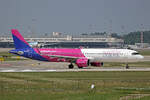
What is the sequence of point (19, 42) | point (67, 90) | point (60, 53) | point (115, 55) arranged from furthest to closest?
1. point (19, 42)
2. point (60, 53)
3. point (115, 55)
4. point (67, 90)

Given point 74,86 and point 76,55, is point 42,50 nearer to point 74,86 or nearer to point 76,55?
point 76,55

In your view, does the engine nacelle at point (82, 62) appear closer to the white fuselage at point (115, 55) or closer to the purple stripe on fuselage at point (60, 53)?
the purple stripe on fuselage at point (60, 53)

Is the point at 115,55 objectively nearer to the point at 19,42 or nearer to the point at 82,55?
the point at 82,55

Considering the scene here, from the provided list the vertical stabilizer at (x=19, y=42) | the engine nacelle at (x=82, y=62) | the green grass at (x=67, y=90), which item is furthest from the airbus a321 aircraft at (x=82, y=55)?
the green grass at (x=67, y=90)

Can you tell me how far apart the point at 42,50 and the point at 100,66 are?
1289cm

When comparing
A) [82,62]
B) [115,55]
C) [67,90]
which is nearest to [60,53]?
[82,62]

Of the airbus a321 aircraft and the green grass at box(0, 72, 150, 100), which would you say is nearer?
the green grass at box(0, 72, 150, 100)

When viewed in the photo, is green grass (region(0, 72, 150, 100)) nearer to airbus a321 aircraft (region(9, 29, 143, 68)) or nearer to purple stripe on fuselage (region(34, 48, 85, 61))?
airbus a321 aircraft (region(9, 29, 143, 68))

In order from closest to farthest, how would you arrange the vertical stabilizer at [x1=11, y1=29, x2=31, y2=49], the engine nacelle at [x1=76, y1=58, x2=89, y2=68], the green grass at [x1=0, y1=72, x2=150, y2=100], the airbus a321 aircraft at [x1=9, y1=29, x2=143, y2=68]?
the green grass at [x1=0, y1=72, x2=150, y2=100]
the engine nacelle at [x1=76, y1=58, x2=89, y2=68]
the airbus a321 aircraft at [x1=9, y1=29, x2=143, y2=68]
the vertical stabilizer at [x1=11, y1=29, x2=31, y2=49]

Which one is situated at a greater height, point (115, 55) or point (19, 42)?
point (19, 42)

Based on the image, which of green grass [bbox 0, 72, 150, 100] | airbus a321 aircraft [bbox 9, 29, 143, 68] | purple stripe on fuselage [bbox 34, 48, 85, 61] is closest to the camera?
green grass [bbox 0, 72, 150, 100]

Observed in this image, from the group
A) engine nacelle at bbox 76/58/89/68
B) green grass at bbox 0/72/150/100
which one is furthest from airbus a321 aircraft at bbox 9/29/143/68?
green grass at bbox 0/72/150/100

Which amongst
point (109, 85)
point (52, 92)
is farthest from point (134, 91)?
point (52, 92)

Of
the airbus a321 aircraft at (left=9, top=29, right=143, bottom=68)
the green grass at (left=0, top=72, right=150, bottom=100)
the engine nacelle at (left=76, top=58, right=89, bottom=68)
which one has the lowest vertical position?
the green grass at (left=0, top=72, right=150, bottom=100)
